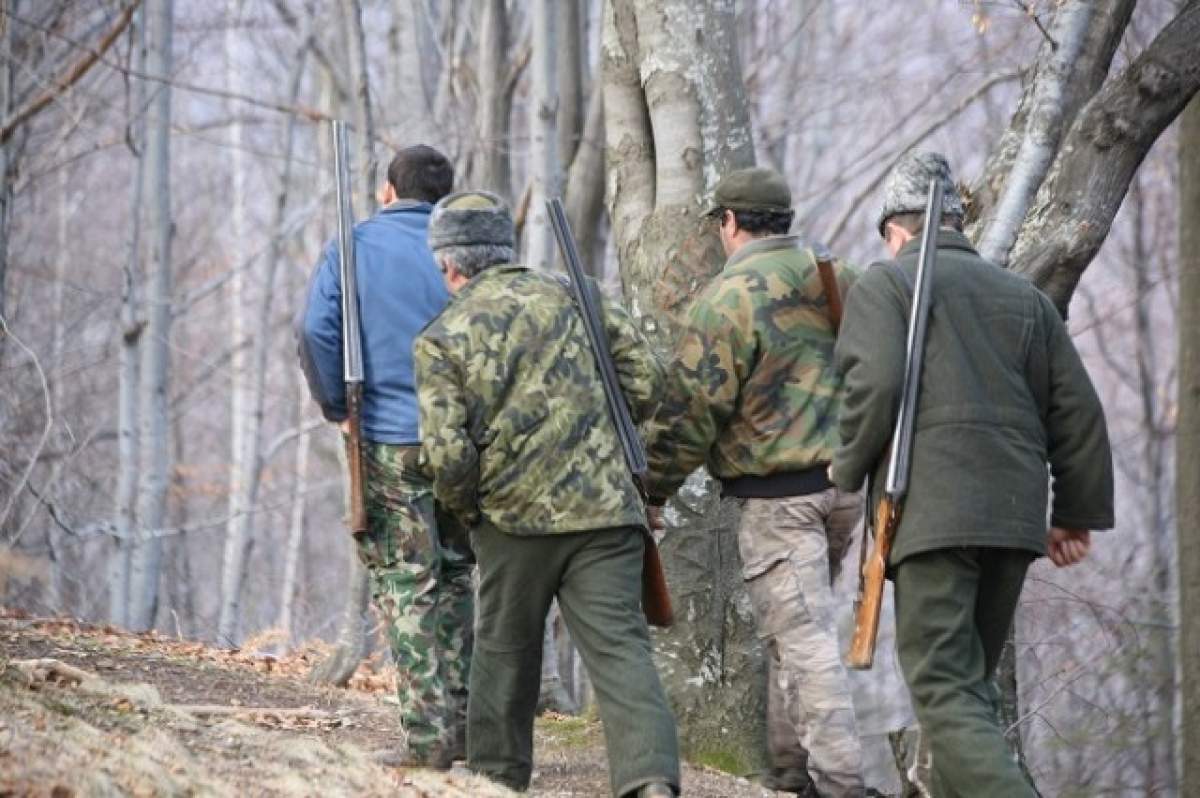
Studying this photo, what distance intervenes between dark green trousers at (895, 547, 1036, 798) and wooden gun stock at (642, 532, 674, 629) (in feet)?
2.98

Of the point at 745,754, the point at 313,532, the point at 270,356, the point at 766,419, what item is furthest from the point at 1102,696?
the point at 313,532

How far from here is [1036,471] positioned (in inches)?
223

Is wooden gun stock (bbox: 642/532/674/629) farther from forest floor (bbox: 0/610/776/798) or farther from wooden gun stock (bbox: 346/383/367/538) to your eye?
wooden gun stock (bbox: 346/383/367/538)

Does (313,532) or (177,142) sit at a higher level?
(177,142)

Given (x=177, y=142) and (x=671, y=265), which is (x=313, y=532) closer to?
(x=177, y=142)

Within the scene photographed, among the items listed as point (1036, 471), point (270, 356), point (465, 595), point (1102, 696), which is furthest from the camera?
point (270, 356)

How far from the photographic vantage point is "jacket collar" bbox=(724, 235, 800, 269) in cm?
673

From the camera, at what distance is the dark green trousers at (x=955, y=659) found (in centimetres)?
550

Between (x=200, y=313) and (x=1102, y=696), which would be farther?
(x=200, y=313)

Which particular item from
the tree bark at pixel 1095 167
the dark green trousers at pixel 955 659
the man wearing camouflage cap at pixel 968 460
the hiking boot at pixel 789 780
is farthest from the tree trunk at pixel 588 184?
the dark green trousers at pixel 955 659

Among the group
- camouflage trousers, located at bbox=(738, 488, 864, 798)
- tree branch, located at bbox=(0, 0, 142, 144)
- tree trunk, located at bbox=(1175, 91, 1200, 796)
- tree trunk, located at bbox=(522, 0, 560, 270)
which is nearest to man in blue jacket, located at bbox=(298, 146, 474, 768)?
camouflage trousers, located at bbox=(738, 488, 864, 798)

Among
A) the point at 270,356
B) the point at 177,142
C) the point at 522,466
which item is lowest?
the point at 522,466

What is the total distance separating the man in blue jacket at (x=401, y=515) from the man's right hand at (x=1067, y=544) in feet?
6.72

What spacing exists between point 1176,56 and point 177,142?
28801 millimetres
